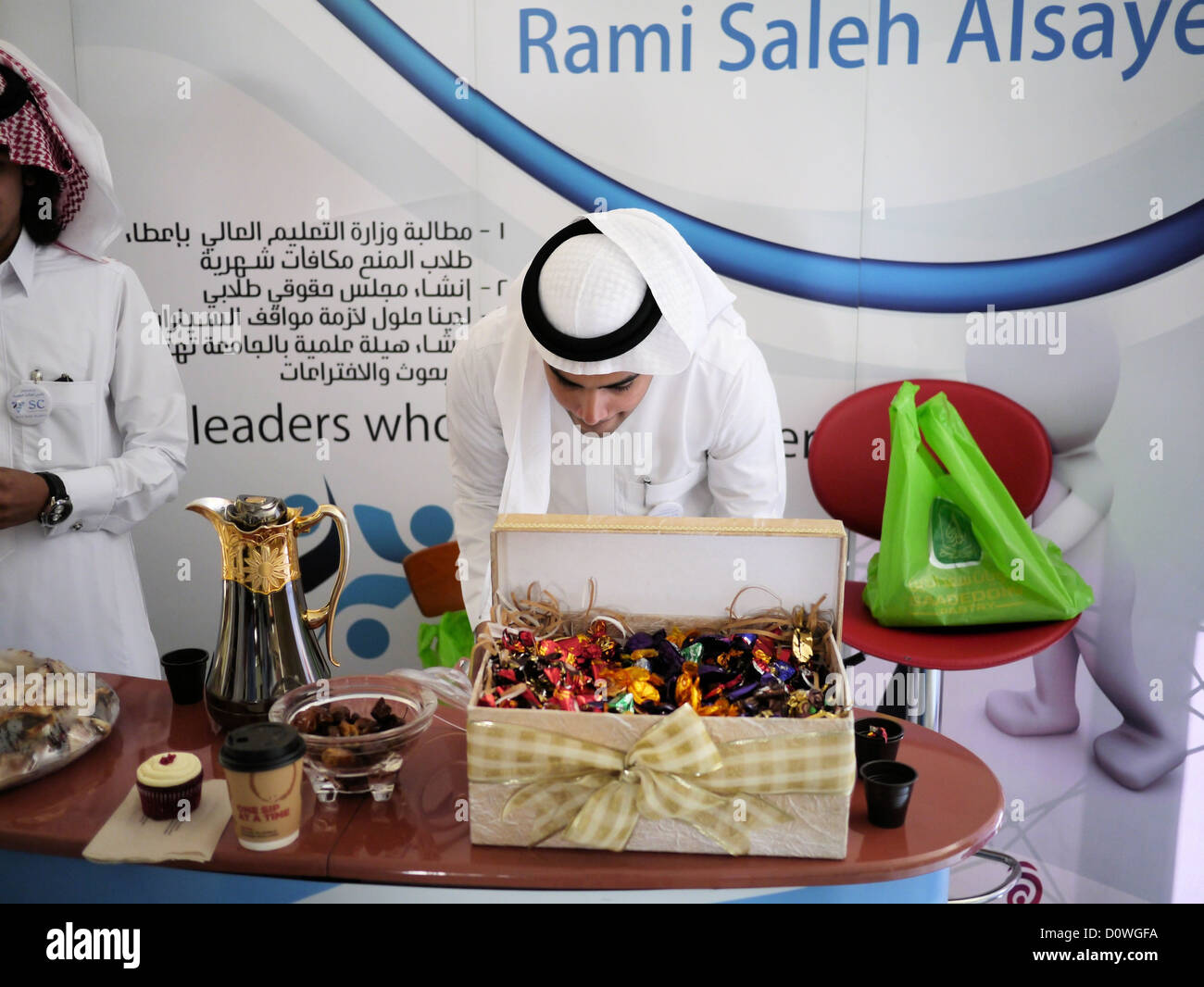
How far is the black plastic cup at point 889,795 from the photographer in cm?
130

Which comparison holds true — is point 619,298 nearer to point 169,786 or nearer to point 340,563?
point 340,563

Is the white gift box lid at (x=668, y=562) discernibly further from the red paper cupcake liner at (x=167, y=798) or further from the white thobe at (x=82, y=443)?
the white thobe at (x=82, y=443)

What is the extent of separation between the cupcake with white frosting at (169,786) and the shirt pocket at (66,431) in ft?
4.72

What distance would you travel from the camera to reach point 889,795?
1.30m

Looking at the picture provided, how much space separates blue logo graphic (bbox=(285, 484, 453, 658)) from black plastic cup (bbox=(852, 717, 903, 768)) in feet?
6.57

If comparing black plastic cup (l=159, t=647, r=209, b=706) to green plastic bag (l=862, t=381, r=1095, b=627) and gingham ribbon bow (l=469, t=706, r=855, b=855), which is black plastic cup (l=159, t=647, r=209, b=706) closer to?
gingham ribbon bow (l=469, t=706, r=855, b=855)

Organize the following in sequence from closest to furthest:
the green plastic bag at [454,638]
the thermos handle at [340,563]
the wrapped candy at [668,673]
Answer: the wrapped candy at [668,673] < the thermos handle at [340,563] < the green plastic bag at [454,638]

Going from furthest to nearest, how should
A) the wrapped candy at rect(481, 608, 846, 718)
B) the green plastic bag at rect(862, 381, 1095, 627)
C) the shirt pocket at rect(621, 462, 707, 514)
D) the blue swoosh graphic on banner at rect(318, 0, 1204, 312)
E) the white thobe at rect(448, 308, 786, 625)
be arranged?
1. the blue swoosh graphic on banner at rect(318, 0, 1204, 312)
2. the green plastic bag at rect(862, 381, 1095, 627)
3. the shirt pocket at rect(621, 462, 707, 514)
4. the white thobe at rect(448, 308, 786, 625)
5. the wrapped candy at rect(481, 608, 846, 718)

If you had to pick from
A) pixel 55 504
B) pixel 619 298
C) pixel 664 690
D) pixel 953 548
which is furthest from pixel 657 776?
pixel 55 504

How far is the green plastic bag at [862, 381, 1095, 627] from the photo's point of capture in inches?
95.8

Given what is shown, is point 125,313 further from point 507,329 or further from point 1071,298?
point 1071,298

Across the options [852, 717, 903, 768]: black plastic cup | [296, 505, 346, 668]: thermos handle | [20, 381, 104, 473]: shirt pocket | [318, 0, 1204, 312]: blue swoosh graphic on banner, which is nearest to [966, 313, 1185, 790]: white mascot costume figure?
[318, 0, 1204, 312]: blue swoosh graphic on banner

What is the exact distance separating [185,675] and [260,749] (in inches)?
21.5

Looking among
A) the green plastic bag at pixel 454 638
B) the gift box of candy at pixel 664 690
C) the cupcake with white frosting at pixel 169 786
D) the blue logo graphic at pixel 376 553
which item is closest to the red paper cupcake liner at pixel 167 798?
the cupcake with white frosting at pixel 169 786
